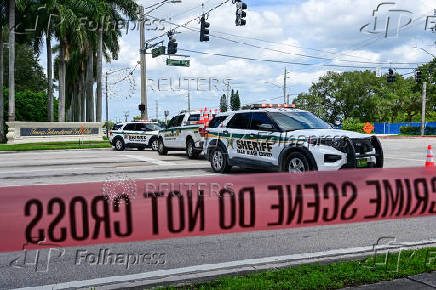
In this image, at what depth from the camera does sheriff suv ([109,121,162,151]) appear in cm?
2291

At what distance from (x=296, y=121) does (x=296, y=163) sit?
1191 millimetres

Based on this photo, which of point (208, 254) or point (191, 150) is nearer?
point (208, 254)

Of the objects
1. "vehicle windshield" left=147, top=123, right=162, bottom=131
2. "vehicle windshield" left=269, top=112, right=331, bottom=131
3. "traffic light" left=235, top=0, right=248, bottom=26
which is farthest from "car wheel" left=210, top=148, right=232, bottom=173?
"vehicle windshield" left=147, top=123, right=162, bottom=131

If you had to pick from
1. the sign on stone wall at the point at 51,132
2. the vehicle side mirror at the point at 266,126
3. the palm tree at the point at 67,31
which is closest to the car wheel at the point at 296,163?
the vehicle side mirror at the point at 266,126

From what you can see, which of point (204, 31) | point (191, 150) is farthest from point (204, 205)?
→ point (204, 31)

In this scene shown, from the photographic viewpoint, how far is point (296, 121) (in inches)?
392

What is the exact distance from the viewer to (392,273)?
4.02 meters

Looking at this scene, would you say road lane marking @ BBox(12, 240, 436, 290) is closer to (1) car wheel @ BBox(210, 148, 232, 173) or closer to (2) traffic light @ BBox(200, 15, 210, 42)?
(1) car wheel @ BBox(210, 148, 232, 173)

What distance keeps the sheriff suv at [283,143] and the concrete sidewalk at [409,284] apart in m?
4.62

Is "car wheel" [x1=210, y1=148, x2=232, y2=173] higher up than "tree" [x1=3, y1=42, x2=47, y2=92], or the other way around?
"tree" [x1=3, y1=42, x2=47, y2=92]

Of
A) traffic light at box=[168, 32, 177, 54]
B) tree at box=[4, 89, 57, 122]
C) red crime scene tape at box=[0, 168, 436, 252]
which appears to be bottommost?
red crime scene tape at box=[0, 168, 436, 252]

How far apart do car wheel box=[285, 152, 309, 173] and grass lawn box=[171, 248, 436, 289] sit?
4.53m

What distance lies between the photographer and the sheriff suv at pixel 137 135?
22906mm

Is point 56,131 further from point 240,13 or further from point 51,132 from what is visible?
point 240,13
